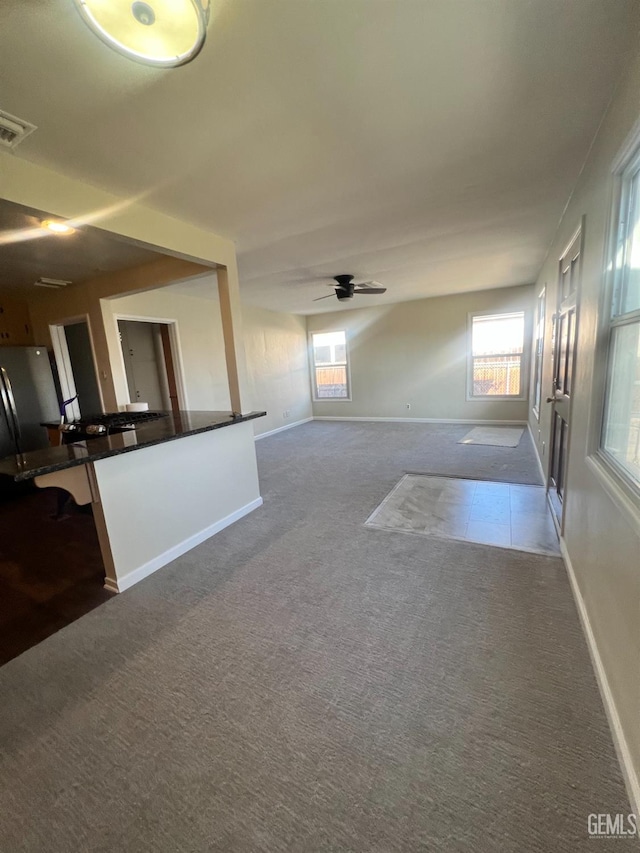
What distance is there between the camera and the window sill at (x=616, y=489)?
3.69 feet

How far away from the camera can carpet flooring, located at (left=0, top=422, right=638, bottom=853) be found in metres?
1.01

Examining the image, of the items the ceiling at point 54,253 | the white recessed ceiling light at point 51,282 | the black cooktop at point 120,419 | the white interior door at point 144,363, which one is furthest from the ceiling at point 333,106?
the white interior door at point 144,363

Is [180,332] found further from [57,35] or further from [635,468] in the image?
[635,468]

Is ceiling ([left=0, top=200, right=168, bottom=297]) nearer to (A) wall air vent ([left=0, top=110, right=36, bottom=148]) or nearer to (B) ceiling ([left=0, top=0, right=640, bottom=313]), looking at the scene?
(A) wall air vent ([left=0, top=110, right=36, bottom=148])

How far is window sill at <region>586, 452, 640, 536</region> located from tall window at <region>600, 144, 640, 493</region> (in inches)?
1.3

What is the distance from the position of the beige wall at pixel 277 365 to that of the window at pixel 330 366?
0.77 ft

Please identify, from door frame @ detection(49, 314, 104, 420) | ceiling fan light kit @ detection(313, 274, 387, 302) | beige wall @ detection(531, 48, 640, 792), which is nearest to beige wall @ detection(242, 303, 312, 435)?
ceiling fan light kit @ detection(313, 274, 387, 302)

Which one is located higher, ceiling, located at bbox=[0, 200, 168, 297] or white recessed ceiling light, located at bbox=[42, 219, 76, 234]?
ceiling, located at bbox=[0, 200, 168, 297]

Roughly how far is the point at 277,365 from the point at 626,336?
5919 mm

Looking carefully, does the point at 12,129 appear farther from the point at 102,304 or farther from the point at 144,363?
the point at 144,363

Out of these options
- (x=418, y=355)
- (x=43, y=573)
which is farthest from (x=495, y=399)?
(x=43, y=573)

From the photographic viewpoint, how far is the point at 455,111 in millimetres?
1574

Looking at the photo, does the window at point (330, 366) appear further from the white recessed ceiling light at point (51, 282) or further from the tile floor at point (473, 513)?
the white recessed ceiling light at point (51, 282)

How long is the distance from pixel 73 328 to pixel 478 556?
19.3ft
